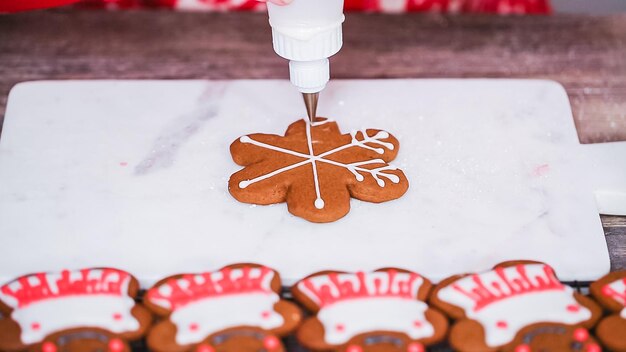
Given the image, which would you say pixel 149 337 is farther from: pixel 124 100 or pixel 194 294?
pixel 124 100

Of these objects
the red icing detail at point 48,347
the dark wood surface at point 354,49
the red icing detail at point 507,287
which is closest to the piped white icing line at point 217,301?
the red icing detail at point 48,347

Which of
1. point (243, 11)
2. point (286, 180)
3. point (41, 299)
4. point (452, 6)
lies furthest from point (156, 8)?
point (41, 299)

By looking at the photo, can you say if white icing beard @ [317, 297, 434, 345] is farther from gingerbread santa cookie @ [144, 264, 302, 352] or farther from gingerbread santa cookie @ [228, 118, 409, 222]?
gingerbread santa cookie @ [228, 118, 409, 222]

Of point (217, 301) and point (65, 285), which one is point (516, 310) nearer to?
point (217, 301)

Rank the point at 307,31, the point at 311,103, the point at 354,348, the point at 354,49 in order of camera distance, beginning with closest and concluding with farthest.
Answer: the point at 354,348
the point at 307,31
the point at 311,103
the point at 354,49

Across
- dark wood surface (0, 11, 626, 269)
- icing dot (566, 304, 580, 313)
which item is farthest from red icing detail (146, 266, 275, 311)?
dark wood surface (0, 11, 626, 269)

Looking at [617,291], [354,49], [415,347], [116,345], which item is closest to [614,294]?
[617,291]
